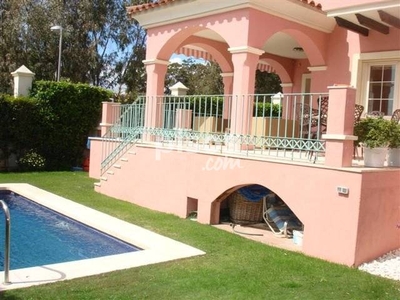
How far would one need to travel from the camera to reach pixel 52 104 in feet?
Answer: 62.2

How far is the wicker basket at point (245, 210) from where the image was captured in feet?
34.7

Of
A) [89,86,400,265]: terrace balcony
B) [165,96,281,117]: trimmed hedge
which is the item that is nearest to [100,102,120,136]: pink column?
[89,86,400,265]: terrace balcony

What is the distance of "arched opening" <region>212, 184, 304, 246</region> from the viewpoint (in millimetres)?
9664

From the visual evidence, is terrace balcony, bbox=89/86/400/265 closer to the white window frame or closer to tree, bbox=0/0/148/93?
the white window frame

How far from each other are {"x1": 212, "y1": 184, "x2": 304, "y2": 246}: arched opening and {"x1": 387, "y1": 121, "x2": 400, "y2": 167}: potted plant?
7.61ft

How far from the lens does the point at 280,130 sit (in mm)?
12000

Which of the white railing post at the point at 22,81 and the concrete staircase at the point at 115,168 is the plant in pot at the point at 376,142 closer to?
the concrete staircase at the point at 115,168

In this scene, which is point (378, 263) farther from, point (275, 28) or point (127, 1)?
point (127, 1)

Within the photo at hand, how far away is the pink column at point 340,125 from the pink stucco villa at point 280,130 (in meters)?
0.02

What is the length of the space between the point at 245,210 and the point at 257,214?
1.09ft

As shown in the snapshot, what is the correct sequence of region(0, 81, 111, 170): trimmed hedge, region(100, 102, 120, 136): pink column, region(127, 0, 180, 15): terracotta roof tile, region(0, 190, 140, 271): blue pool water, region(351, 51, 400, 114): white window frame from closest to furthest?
region(0, 190, 140, 271): blue pool water → region(351, 51, 400, 114): white window frame → region(127, 0, 180, 15): terracotta roof tile → region(100, 102, 120, 136): pink column → region(0, 81, 111, 170): trimmed hedge

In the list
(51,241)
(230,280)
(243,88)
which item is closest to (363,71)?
(243,88)

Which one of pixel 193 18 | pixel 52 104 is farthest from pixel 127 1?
pixel 193 18

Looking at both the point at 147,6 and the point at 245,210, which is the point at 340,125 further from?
the point at 147,6
